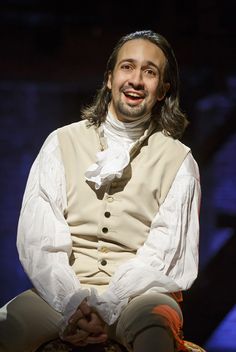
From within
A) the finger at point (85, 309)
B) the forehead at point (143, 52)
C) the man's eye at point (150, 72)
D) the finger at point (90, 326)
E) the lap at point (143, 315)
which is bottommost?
the finger at point (90, 326)

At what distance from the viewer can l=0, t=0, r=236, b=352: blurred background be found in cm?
399

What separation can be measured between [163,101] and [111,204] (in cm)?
50

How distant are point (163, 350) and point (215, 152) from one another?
6.02 feet

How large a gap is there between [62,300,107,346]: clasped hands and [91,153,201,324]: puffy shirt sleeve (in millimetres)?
30

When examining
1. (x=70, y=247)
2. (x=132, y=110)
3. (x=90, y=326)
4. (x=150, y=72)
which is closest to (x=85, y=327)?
(x=90, y=326)

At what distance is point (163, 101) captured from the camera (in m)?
3.06

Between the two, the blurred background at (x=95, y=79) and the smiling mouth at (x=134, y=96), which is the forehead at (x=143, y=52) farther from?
the blurred background at (x=95, y=79)

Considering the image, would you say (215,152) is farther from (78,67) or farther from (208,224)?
(78,67)

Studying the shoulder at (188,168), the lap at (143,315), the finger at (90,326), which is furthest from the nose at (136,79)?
the finger at (90,326)

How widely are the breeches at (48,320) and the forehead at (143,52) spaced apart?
0.86 metres

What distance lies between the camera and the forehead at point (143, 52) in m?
2.90

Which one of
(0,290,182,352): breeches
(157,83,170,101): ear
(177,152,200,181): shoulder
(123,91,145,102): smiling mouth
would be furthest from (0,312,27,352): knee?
(157,83,170,101): ear

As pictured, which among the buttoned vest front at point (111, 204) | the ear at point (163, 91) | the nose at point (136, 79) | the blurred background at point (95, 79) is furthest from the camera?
the blurred background at point (95, 79)

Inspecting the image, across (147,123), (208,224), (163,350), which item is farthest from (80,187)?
(208,224)
